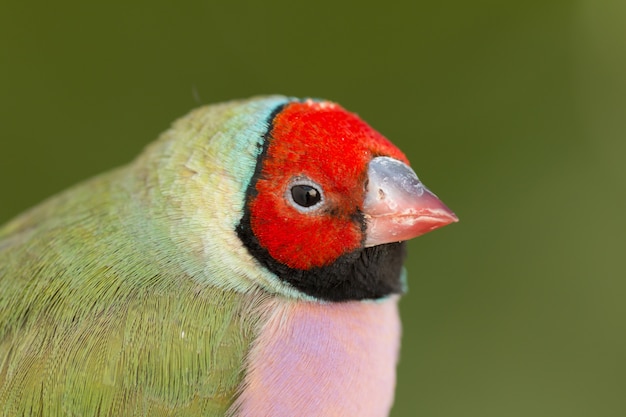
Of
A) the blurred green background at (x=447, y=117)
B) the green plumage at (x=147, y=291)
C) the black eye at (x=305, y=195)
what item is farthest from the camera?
the blurred green background at (x=447, y=117)

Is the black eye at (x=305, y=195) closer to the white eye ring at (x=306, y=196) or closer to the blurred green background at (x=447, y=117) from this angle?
the white eye ring at (x=306, y=196)

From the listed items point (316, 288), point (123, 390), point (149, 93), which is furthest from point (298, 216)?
point (149, 93)

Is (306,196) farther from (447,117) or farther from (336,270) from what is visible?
(447,117)

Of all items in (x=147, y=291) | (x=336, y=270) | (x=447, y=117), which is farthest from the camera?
(x=447, y=117)

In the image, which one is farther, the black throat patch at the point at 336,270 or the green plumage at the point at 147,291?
the black throat patch at the point at 336,270

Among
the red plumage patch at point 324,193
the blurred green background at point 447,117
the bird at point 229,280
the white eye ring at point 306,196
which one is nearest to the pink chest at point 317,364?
the bird at point 229,280

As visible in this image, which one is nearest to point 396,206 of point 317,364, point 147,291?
point 317,364
